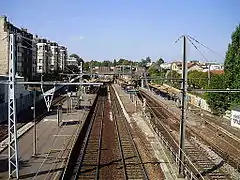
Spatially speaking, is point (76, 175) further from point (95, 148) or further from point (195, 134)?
point (195, 134)

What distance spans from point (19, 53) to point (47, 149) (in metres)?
47.4

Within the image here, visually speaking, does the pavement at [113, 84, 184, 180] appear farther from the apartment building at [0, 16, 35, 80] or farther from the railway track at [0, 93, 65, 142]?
the apartment building at [0, 16, 35, 80]

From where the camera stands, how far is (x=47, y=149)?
21.1m

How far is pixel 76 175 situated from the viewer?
16703 mm

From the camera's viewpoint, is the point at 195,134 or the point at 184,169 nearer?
the point at 184,169

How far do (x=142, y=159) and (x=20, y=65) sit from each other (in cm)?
4965

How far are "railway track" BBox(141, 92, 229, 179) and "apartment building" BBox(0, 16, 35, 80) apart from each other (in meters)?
22.2

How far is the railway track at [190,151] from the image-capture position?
17.1 metres

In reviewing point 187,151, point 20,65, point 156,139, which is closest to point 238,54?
point 156,139

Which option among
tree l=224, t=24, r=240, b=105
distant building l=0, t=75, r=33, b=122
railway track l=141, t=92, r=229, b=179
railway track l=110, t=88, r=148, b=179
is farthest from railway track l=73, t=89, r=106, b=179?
tree l=224, t=24, r=240, b=105

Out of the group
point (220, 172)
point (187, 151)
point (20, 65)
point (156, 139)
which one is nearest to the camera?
point (220, 172)

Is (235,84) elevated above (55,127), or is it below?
above

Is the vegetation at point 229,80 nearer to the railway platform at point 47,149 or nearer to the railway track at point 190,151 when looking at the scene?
the railway track at point 190,151

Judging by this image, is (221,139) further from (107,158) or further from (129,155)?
(107,158)
